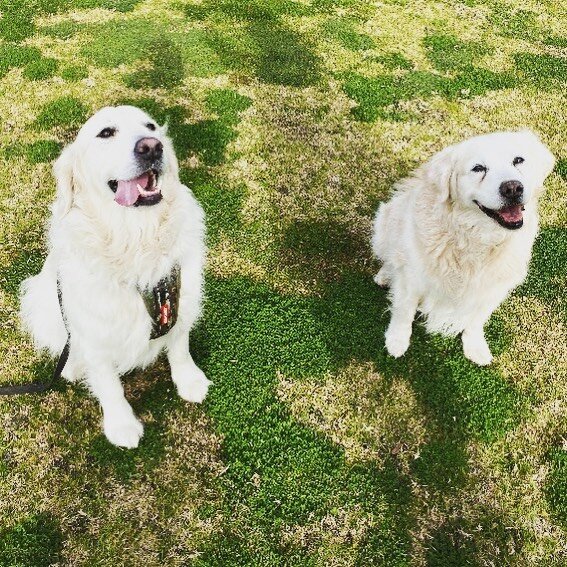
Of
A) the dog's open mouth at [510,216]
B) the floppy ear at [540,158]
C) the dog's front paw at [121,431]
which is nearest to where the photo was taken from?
the dog's open mouth at [510,216]

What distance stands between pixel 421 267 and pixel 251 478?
161 centimetres

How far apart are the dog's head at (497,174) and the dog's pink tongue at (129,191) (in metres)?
1.68

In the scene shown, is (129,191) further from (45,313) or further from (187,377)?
(187,377)

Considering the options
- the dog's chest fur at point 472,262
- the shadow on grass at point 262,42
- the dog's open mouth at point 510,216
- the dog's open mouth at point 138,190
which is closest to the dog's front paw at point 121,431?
the dog's open mouth at point 138,190

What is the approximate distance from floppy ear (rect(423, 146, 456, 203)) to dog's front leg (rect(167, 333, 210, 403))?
5.77ft

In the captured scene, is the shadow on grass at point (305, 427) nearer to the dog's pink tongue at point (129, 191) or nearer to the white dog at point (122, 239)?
the white dog at point (122, 239)

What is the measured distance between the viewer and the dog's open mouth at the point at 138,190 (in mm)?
2297

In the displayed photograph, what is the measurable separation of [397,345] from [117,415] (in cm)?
184

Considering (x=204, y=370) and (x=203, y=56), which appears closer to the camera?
(x=204, y=370)

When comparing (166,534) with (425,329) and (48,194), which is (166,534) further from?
(48,194)

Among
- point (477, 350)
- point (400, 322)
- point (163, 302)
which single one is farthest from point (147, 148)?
point (477, 350)

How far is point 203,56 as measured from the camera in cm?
618

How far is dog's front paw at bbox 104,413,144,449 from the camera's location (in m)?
3.04

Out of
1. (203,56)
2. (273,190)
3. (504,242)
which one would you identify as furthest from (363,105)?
(504,242)
